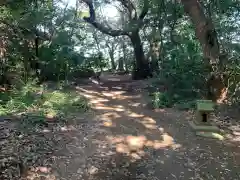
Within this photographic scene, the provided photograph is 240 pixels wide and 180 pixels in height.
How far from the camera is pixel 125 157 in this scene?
5.19 metres

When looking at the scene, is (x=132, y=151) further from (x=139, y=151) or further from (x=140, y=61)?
(x=140, y=61)

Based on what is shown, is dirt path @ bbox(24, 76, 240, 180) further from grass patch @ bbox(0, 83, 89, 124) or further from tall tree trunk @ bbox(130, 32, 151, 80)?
tall tree trunk @ bbox(130, 32, 151, 80)

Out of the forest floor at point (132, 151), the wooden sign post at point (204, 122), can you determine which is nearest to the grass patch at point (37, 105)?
the forest floor at point (132, 151)

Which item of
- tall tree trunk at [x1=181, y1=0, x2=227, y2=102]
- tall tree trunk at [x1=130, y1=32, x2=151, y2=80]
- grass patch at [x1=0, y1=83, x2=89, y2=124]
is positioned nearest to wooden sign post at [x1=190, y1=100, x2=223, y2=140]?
tall tree trunk at [x1=181, y1=0, x2=227, y2=102]

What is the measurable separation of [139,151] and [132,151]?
130 millimetres

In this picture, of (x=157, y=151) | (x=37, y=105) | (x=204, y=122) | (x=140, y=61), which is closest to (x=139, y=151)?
(x=157, y=151)

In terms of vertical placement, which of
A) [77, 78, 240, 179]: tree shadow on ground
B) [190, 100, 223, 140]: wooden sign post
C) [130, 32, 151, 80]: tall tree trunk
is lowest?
[77, 78, 240, 179]: tree shadow on ground

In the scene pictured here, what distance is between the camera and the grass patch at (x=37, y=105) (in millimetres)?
6743

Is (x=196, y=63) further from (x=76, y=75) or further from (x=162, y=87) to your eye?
(x=76, y=75)

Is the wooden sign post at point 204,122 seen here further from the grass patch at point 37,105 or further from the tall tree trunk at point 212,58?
the grass patch at point 37,105

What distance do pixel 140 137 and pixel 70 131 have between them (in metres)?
1.41

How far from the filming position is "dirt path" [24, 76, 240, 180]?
4715 mm

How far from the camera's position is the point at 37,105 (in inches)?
295

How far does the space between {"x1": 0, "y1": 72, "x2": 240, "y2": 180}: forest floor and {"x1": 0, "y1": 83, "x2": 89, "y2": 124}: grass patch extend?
43 cm
